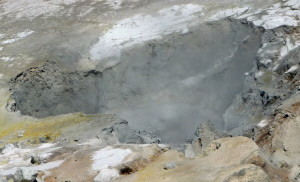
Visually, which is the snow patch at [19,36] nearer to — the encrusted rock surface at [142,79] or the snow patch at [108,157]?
the encrusted rock surface at [142,79]

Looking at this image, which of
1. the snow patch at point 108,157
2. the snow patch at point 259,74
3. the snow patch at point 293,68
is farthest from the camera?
the snow patch at point 259,74

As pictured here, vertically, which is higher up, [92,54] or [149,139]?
[92,54]

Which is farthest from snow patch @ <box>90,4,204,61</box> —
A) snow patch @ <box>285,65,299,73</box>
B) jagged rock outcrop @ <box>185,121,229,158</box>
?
jagged rock outcrop @ <box>185,121,229,158</box>

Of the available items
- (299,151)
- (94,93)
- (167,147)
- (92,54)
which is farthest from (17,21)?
Answer: (299,151)

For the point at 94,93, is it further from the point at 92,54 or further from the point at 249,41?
the point at 249,41

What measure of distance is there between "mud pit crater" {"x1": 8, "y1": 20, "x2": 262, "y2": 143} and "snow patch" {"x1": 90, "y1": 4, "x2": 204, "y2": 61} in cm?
107

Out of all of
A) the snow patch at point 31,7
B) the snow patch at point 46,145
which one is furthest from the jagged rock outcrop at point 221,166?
the snow patch at point 31,7

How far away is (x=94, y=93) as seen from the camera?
1448 inches

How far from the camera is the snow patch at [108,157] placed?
69.9 ft

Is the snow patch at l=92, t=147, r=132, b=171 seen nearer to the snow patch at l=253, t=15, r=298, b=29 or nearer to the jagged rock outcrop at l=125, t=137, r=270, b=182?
the jagged rock outcrop at l=125, t=137, r=270, b=182

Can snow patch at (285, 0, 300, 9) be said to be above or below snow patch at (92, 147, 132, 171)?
above

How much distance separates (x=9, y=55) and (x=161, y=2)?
1740 cm

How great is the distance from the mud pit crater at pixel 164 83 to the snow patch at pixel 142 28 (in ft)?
3.50

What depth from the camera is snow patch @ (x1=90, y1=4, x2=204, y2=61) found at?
39.0 metres
